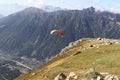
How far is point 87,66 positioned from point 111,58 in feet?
20.5

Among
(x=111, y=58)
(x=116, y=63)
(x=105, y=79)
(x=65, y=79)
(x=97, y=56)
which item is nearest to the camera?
(x=105, y=79)

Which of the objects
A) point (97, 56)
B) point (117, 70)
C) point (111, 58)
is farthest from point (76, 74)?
point (97, 56)

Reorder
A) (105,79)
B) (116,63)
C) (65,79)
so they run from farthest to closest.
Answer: (116,63) → (65,79) → (105,79)

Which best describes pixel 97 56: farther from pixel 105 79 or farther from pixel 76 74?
pixel 105 79

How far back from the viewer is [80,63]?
61.1 metres

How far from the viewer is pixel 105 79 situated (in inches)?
1487

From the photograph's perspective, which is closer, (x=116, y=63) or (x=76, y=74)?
(x=76, y=74)

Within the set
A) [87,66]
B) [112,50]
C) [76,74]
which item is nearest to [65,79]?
[76,74]

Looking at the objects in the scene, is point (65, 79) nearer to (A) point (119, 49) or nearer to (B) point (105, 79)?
(B) point (105, 79)

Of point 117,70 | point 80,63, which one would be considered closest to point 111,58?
point 80,63

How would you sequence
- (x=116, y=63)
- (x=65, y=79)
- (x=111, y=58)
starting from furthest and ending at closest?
(x=111, y=58) → (x=116, y=63) → (x=65, y=79)

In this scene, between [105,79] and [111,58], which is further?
[111,58]

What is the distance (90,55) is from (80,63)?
7529 millimetres

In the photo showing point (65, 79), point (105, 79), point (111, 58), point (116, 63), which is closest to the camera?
point (105, 79)
